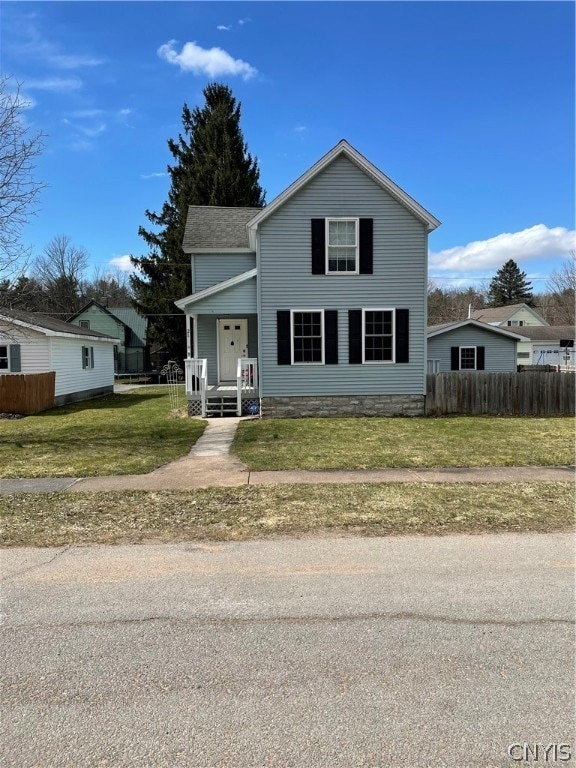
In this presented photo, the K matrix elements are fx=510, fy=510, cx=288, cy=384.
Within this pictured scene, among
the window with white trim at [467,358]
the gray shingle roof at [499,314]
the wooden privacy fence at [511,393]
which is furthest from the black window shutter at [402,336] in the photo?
the gray shingle roof at [499,314]

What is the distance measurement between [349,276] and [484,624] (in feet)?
42.9

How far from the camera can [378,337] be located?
1593 centimetres

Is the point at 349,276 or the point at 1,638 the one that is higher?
the point at 349,276

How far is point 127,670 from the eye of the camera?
301 centimetres

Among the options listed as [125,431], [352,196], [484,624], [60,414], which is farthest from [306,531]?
[60,414]

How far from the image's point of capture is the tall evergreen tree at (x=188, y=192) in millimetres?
33281

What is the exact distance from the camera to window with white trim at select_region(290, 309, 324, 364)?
51.5 ft

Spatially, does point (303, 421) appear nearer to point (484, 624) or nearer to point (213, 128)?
point (484, 624)

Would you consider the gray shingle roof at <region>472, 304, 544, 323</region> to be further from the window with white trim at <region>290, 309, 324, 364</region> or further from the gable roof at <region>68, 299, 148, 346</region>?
the window with white trim at <region>290, 309, 324, 364</region>

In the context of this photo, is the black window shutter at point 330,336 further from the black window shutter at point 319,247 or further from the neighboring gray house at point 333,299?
the black window shutter at point 319,247

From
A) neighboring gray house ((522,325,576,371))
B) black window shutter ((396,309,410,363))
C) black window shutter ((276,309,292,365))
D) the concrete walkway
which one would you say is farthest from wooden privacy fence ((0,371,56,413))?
neighboring gray house ((522,325,576,371))

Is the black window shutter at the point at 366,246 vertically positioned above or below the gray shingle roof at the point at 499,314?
below

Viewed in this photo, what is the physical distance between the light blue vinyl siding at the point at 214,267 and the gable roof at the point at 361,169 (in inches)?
124

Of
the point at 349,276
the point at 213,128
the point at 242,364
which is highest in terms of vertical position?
the point at 213,128
